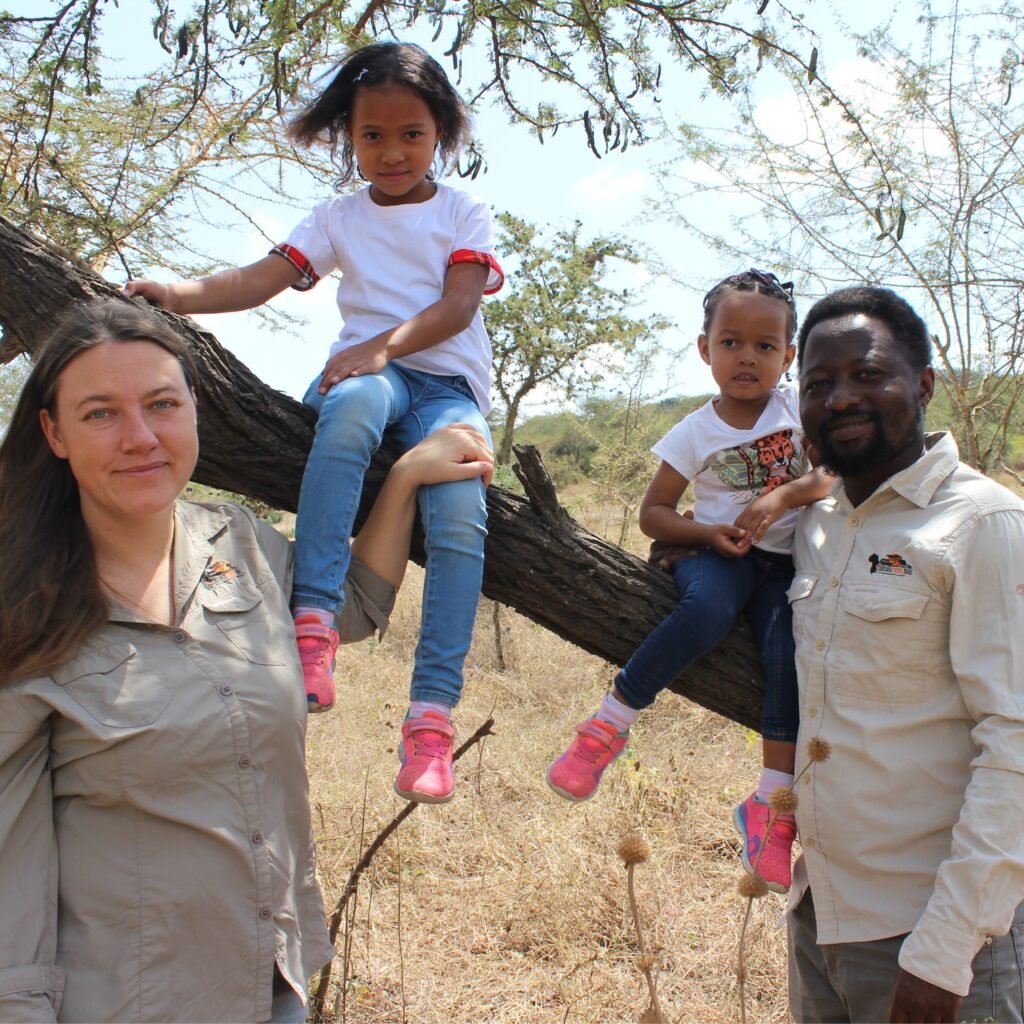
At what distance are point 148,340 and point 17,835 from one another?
36.6 inches

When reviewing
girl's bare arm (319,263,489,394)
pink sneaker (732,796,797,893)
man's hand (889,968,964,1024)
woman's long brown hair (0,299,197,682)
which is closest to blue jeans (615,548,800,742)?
pink sneaker (732,796,797,893)

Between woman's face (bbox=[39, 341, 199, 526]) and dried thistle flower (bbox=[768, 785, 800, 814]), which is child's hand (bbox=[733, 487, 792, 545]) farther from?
woman's face (bbox=[39, 341, 199, 526])

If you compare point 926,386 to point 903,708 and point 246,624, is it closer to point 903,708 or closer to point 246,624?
point 903,708

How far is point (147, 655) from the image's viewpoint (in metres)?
1.75

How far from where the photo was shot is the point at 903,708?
184cm

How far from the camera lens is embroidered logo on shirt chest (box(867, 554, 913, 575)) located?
1885mm

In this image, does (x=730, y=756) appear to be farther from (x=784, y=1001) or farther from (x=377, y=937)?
(x=377, y=937)

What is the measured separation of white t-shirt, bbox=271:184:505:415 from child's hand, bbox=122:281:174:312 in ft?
1.02

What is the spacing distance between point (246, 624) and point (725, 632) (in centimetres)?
116

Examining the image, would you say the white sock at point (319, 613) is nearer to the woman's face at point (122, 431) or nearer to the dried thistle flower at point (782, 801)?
the woman's face at point (122, 431)

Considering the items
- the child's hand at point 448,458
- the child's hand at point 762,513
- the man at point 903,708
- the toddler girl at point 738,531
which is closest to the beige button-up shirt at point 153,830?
the child's hand at point 448,458

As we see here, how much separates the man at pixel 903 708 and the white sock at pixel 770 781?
28cm

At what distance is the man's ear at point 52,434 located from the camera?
1.84m

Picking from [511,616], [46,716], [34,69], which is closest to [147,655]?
[46,716]
